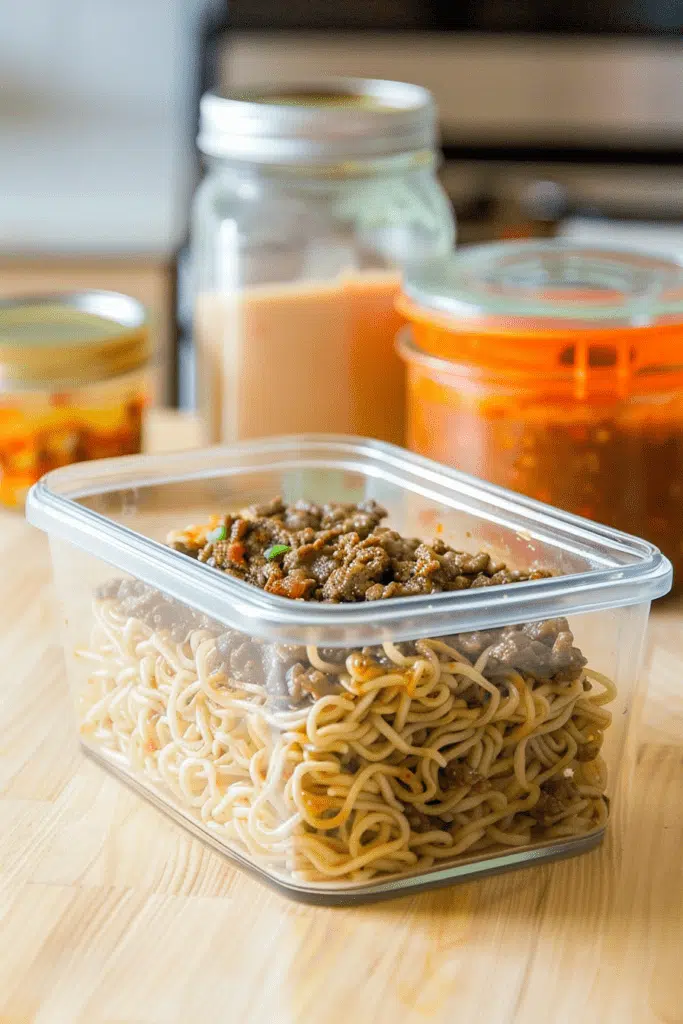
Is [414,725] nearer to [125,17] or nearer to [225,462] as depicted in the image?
[225,462]

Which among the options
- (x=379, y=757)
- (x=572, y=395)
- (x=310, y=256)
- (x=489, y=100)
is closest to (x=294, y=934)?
(x=379, y=757)

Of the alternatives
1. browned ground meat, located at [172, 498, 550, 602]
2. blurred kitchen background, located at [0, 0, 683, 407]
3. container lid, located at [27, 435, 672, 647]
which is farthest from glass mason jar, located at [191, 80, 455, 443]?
blurred kitchen background, located at [0, 0, 683, 407]

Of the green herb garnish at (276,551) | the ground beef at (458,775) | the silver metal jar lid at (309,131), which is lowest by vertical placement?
the ground beef at (458,775)

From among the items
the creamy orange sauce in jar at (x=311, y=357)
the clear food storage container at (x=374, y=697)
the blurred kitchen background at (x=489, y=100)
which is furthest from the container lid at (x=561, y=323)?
the blurred kitchen background at (x=489, y=100)

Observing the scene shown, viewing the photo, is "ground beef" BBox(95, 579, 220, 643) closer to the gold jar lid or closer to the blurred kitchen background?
the gold jar lid

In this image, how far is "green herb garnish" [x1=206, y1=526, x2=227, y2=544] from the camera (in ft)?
3.00

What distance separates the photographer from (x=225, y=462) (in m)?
1.12

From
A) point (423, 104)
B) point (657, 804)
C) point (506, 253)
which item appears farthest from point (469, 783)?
point (423, 104)

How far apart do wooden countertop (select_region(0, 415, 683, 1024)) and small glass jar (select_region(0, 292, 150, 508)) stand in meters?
0.55

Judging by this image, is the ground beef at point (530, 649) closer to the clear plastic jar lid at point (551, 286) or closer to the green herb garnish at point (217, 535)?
the green herb garnish at point (217, 535)

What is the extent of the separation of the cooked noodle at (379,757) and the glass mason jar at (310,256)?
0.59 m

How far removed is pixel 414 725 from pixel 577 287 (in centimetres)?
58

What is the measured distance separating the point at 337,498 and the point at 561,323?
0.75 feet

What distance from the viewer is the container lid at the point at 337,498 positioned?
74cm
